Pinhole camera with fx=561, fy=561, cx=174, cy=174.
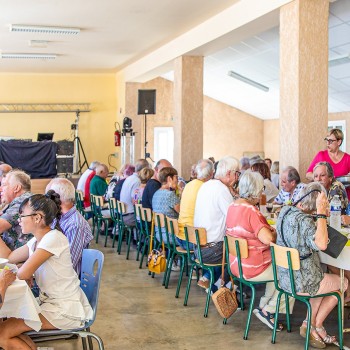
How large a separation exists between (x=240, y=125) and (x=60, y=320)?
52.2 feet

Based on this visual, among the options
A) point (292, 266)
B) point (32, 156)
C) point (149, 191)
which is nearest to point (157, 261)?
point (149, 191)

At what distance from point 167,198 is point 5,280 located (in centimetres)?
345

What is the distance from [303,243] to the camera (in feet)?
12.7

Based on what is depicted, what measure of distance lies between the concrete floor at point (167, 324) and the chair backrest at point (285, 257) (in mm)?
693

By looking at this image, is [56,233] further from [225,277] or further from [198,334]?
[225,277]

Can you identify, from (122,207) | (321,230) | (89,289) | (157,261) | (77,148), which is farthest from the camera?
(77,148)

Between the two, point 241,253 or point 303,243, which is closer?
point 303,243

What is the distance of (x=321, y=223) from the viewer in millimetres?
3705

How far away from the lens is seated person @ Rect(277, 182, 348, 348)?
3779mm

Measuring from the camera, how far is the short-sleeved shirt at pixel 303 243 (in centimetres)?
382

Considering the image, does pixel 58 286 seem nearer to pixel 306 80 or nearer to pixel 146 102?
pixel 306 80

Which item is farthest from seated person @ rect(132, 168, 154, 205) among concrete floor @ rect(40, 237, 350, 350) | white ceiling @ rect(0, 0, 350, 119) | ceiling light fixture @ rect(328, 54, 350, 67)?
ceiling light fixture @ rect(328, 54, 350, 67)

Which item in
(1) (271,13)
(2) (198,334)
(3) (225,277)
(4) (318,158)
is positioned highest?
(1) (271,13)

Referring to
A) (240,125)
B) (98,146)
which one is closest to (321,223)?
(98,146)
